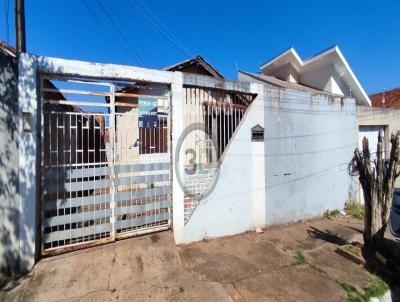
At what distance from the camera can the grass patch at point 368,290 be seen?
3.58 meters

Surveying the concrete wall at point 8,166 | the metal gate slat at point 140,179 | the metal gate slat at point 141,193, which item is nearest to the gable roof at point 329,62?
the metal gate slat at point 140,179

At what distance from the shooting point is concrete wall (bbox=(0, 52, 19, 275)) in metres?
3.55

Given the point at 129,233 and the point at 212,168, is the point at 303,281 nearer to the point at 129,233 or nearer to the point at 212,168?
the point at 212,168

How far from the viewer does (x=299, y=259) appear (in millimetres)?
4555

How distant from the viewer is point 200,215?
5.03 m

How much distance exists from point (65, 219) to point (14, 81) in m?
2.26

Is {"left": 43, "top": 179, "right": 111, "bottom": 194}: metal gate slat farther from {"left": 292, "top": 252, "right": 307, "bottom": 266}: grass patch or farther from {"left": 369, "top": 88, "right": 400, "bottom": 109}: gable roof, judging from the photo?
{"left": 369, "top": 88, "right": 400, "bottom": 109}: gable roof

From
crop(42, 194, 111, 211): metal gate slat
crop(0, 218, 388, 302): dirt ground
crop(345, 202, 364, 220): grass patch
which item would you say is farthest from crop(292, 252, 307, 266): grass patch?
crop(345, 202, 364, 220): grass patch

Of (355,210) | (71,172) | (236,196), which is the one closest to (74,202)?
(71,172)

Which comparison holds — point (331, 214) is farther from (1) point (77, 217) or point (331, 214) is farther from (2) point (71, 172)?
(2) point (71, 172)

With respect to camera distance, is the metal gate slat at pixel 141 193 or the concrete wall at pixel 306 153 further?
the concrete wall at pixel 306 153

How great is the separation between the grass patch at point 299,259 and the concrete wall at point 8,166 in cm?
455

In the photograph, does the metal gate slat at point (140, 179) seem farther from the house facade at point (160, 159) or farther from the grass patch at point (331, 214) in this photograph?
the grass patch at point (331, 214)

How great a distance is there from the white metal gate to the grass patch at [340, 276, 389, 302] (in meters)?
3.20
